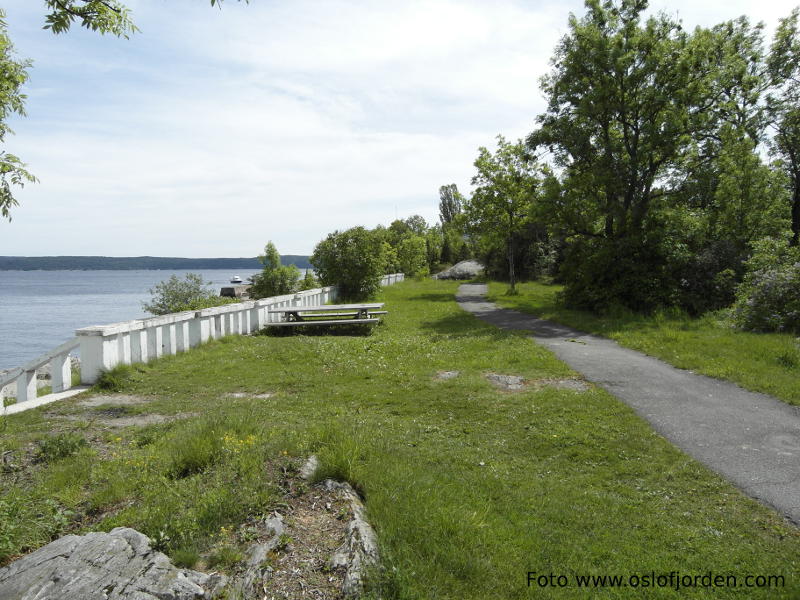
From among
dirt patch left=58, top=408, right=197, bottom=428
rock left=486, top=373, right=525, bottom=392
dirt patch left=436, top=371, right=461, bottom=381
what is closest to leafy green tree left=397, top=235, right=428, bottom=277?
dirt patch left=436, top=371, right=461, bottom=381

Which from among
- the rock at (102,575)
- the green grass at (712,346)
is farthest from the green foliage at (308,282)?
the rock at (102,575)

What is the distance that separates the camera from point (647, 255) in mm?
15773

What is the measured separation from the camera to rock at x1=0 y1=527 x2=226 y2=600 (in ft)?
7.56

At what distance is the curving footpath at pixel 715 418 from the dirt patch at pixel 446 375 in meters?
2.12

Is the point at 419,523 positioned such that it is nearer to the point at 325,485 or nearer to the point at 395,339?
the point at 325,485

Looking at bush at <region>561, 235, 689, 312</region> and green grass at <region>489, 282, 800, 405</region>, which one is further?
bush at <region>561, 235, 689, 312</region>

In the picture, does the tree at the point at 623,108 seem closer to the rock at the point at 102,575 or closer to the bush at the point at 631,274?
the bush at the point at 631,274

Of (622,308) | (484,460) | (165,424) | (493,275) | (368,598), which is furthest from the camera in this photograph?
(493,275)

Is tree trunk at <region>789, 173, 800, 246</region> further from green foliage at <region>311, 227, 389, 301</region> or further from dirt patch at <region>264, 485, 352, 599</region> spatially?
dirt patch at <region>264, 485, 352, 599</region>

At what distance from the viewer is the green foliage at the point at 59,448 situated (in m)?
4.36

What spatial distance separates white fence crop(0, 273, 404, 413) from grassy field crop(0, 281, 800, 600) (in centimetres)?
96

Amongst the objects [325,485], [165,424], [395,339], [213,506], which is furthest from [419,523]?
[395,339]

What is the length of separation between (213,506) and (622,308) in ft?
47.8

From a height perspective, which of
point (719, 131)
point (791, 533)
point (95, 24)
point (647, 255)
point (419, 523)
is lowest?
point (791, 533)
